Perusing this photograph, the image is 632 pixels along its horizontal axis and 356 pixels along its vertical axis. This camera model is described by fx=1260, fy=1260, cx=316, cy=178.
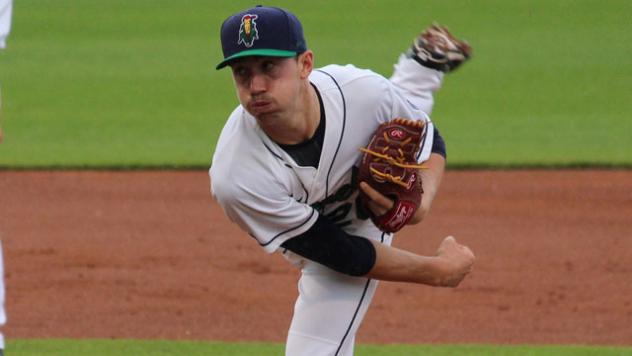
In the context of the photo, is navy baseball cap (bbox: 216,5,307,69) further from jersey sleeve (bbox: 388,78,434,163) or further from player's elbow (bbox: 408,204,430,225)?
player's elbow (bbox: 408,204,430,225)

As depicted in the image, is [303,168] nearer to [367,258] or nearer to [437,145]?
[367,258]

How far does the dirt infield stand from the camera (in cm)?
727

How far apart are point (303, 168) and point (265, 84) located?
427mm

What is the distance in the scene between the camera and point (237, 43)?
13.4 feet

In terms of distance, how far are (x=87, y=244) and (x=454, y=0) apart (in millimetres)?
11546

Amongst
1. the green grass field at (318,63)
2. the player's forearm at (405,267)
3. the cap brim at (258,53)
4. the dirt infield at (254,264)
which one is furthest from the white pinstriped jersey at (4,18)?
the green grass field at (318,63)

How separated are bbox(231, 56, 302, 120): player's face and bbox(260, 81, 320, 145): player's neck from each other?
0.25 ft

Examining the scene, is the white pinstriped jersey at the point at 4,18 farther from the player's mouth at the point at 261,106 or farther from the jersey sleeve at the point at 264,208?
the player's mouth at the point at 261,106

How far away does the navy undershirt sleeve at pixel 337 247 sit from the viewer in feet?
14.5

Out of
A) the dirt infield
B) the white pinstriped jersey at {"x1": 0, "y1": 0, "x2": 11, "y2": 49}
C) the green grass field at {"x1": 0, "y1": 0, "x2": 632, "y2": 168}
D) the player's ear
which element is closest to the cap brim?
the player's ear

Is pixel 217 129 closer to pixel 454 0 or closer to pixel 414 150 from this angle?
pixel 454 0

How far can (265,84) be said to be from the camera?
13.5 feet

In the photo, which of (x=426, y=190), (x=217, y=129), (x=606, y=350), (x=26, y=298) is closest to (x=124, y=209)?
(x=26, y=298)

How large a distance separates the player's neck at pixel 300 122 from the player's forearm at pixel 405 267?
0.48 m
